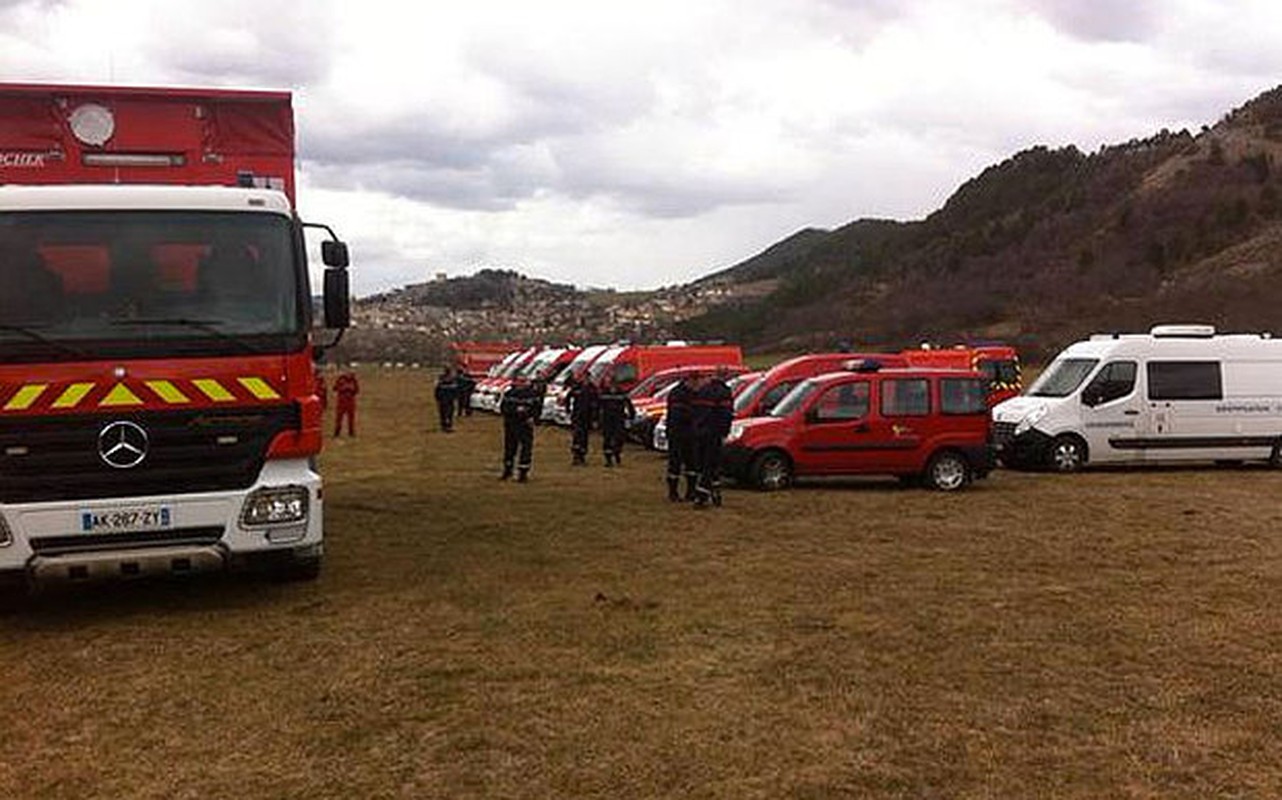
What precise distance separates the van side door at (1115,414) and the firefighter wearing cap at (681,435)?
23.8 feet

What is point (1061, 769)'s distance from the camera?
5273 mm

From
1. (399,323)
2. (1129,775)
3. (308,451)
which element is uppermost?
(399,323)

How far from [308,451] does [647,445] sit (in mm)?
15190

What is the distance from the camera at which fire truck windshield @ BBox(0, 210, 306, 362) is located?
25.4ft

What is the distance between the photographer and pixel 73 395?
7.66 metres

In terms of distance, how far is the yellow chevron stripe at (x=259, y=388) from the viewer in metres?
8.05

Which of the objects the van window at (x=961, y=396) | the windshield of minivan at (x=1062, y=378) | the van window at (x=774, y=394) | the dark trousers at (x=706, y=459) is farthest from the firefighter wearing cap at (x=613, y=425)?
the windshield of minivan at (x=1062, y=378)

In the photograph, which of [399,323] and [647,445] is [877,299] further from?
[647,445]

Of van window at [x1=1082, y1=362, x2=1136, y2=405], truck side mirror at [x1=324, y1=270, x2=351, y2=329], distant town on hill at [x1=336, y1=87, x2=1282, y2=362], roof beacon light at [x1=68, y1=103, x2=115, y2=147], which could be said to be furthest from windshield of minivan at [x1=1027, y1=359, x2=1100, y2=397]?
distant town on hill at [x1=336, y1=87, x2=1282, y2=362]

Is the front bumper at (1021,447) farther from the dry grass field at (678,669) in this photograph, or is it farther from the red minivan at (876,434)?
the dry grass field at (678,669)

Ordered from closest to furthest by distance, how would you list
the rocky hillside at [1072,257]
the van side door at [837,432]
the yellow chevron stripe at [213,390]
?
the yellow chevron stripe at [213,390], the van side door at [837,432], the rocky hillside at [1072,257]

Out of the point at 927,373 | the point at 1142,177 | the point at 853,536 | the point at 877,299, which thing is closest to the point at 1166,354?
the point at 927,373

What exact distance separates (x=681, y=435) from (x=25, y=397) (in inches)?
325

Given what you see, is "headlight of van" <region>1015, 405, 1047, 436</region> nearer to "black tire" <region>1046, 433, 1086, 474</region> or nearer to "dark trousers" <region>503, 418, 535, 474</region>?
"black tire" <region>1046, 433, 1086, 474</region>
